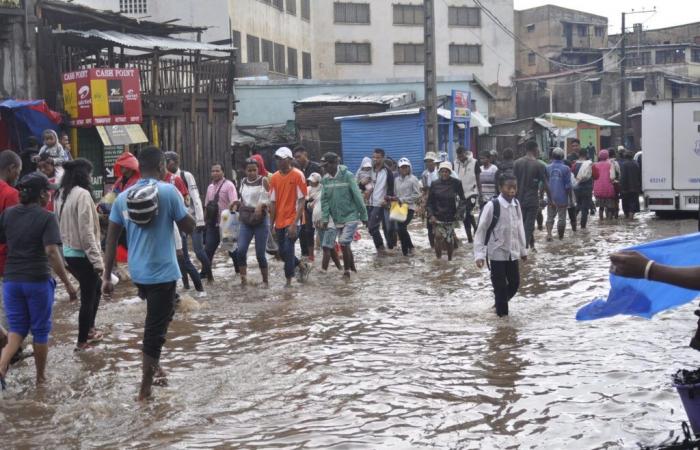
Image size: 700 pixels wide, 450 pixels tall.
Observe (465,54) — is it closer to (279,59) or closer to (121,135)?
(279,59)

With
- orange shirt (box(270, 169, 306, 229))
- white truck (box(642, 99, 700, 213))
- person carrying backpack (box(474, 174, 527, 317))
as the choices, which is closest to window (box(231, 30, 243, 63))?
white truck (box(642, 99, 700, 213))

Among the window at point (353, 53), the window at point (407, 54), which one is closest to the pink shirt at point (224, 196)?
the window at point (353, 53)

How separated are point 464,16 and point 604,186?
40417 millimetres

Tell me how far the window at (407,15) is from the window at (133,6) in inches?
947

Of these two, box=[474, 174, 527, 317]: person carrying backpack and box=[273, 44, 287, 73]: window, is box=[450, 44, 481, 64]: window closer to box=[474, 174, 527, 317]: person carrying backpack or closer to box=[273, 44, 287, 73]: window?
box=[273, 44, 287, 73]: window

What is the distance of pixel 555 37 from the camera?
65.8m

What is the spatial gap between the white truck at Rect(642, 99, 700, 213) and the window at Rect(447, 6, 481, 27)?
131ft

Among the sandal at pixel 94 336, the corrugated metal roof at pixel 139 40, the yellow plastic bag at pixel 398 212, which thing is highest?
the corrugated metal roof at pixel 139 40

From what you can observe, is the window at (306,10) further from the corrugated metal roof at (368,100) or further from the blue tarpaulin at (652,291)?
the blue tarpaulin at (652,291)

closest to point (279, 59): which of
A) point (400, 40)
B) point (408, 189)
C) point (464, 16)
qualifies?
point (400, 40)

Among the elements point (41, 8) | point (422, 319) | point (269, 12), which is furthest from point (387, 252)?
point (269, 12)

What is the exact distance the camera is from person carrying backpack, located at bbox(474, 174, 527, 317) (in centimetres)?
932

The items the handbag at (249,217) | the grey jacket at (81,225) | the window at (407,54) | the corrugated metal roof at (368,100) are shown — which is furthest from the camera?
the window at (407,54)

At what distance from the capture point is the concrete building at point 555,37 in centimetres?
6450
